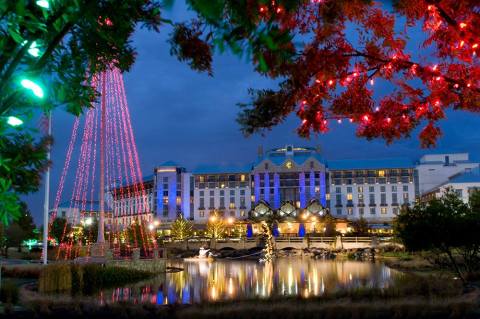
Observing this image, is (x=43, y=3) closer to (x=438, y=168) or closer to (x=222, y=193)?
(x=222, y=193)

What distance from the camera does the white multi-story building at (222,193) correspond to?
126 meters

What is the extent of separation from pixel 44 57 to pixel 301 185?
116795mm

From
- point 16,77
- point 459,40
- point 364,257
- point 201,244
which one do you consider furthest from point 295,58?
point 201,244

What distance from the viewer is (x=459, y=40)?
1031 centimetres

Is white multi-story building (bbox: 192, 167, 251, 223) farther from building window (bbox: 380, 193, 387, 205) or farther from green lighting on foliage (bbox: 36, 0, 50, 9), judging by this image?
green lighting on foliage (bbox: 36, 0, 50, 9)

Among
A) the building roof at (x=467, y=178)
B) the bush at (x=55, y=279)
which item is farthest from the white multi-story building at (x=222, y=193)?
the bush at (x=55, y=279)

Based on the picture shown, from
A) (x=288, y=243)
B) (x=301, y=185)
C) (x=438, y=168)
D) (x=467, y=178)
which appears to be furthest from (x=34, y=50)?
(x=438, y=168)

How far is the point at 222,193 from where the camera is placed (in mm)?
127562

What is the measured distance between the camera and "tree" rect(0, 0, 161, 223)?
21.9 feet

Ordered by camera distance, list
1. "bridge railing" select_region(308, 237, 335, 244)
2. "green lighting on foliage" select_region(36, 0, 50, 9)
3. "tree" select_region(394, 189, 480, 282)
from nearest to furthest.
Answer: "green lighting on foliage" select_region(36, 0, 50, 9), "tree" select_region(394, 189, 480, 282), "bridge railing" select_region(308, 237, 335, 244)

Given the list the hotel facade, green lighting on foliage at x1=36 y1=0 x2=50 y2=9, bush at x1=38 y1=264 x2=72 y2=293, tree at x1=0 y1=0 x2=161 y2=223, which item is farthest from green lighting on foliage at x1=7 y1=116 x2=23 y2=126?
the hotel facade

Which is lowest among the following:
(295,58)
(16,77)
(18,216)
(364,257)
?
(364,257)

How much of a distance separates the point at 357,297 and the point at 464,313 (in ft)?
11.9

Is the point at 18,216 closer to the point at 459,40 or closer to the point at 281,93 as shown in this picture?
the point at 281,93
